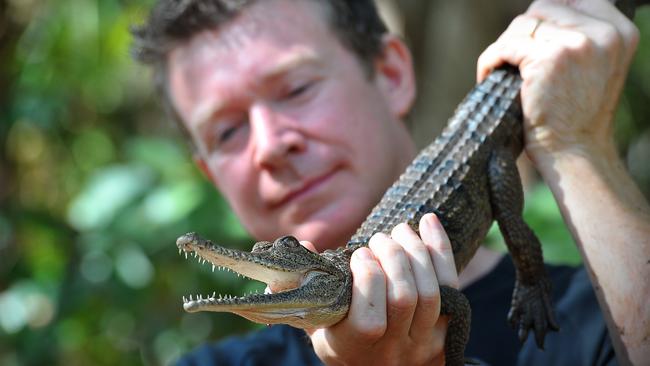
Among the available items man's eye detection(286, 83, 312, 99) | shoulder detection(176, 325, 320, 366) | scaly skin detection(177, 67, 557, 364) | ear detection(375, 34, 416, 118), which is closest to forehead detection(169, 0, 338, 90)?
man's eye detection(286, 83, 312, 99)

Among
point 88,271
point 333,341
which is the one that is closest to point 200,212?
point 88,271

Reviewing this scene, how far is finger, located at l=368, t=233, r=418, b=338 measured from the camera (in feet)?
5.85

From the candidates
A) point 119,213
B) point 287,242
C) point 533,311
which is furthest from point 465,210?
point 119,213

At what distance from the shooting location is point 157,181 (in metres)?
4.52

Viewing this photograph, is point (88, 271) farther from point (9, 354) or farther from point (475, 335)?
point (475, 335)

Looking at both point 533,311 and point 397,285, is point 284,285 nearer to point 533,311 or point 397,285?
point 397,285

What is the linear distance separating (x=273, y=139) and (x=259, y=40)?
40 centimetres

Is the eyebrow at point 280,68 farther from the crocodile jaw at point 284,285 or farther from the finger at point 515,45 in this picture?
the crocodile jaw at point 284,285

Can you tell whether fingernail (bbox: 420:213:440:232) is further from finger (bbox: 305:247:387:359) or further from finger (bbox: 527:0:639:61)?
finger (bbox: 527:0:639:61)

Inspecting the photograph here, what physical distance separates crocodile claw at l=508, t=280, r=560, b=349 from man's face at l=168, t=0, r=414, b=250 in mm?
557

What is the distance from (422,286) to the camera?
182 centimetres

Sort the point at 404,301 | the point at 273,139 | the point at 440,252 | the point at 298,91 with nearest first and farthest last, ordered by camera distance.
A: 1. the point at 404,301
2. the point at 440,252
3. the point at 273,139
4. the point at 298,91

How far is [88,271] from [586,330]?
2928 mm

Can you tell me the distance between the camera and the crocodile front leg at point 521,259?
234 centimetres
